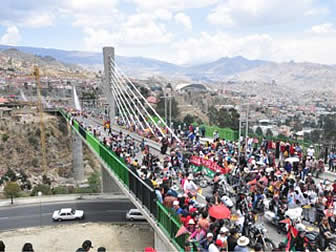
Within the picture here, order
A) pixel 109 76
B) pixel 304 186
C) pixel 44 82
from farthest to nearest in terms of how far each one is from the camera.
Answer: pixel 44 82 < pixel 109 76 < pixel 304 186

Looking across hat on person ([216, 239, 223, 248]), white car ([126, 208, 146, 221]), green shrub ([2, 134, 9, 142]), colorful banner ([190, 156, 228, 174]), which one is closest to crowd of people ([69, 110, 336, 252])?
hat on person ([216, 239, 223, 248])

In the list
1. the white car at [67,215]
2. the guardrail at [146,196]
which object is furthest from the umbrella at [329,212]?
the white car at [67,215]

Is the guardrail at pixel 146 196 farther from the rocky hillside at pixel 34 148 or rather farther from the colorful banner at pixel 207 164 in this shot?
the rocky hillside at pixel 34 148

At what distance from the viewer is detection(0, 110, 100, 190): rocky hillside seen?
6381 centimetres

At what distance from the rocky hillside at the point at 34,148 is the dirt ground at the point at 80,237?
119ft

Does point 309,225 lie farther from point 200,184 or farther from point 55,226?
point 55,226

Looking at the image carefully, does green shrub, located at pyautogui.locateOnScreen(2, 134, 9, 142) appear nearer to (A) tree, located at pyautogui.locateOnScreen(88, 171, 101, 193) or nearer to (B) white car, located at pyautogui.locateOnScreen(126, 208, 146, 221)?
(A) tree, located at pyautogui.locateOnScreen(88, 171, 101, 193)

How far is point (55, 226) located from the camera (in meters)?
23.5

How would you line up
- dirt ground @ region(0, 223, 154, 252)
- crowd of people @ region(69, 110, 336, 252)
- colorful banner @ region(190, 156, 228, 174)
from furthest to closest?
dirt ground @ region(0, 223, 154, 252)
colorful banner @ region(190, 156, 228, 174)
crowd of people @ region(69, 110, 336, 252)

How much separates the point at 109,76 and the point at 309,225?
35.7 metres

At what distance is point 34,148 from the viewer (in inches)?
2785

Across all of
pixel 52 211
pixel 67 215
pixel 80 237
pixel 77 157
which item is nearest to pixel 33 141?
pixel 77 157

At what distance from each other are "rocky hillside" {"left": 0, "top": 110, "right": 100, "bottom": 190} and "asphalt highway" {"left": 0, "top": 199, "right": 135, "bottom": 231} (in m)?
30.8

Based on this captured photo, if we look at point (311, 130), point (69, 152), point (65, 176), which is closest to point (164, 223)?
point (311, 130)
